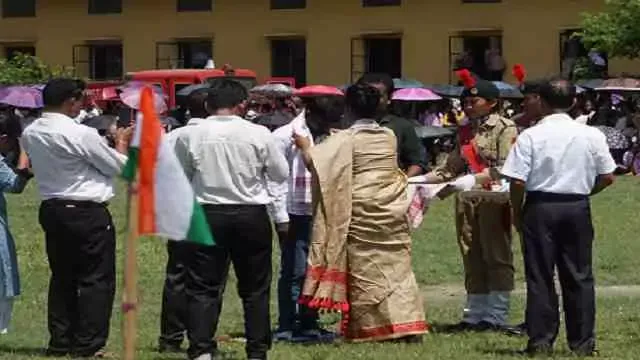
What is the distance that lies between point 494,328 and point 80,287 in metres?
3.32

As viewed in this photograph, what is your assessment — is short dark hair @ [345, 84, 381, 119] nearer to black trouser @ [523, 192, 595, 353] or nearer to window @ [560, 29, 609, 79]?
black trouser @ [523, 192, 595, 353]

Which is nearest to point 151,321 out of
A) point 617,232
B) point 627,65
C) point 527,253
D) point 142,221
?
point 527,253

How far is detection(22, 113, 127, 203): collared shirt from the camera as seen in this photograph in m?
9.90

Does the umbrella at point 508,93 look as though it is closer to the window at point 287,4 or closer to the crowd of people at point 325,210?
the crowd of people at point 325,210

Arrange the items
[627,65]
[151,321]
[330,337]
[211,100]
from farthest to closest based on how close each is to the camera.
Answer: [627,65], [151,321], [330,337], [211,100]

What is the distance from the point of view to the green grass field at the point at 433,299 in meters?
10.6

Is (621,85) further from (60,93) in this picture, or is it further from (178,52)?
(60,93)

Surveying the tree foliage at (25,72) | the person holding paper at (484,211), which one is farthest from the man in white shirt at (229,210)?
the tree foliage at (25,72)

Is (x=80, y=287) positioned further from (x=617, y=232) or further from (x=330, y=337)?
(x=617, y=232)

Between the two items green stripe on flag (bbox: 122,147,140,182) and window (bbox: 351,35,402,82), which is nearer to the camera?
green stripe on flag (bbox: 122,147,140,182)

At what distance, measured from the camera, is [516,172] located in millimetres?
10078

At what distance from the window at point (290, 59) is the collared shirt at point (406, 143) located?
3583 cm

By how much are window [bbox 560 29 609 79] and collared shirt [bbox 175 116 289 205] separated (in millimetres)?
30880

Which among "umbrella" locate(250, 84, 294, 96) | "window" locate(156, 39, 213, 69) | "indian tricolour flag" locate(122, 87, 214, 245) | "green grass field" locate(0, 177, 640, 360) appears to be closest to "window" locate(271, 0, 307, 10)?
"window" locate(156, 39, 213, 69)
